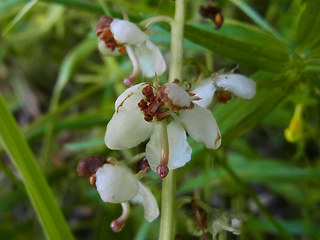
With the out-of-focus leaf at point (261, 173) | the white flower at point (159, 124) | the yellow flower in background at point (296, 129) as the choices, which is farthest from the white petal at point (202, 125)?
the out-of-focus leaf at point (261, 173)

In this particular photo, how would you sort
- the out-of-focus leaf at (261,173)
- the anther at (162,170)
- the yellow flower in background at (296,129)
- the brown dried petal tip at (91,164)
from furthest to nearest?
the out-of-focus leaf at (261,173), the yellow flower in background at (296,129), the brown dried petal tip at (91,164), the anther at (162,170)

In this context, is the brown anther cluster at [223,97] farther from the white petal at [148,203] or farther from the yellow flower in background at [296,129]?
the yellow flower in background at [296,129]

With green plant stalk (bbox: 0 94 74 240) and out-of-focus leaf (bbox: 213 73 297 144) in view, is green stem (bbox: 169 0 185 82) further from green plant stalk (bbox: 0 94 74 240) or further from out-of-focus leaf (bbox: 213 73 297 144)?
green plant stalk (bbox: 0 94 74 240)

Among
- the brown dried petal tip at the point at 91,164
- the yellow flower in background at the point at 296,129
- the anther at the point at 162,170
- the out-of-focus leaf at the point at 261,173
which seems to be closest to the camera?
the anther at the point at 162,170

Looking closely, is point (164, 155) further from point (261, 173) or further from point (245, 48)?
point (261, 173)

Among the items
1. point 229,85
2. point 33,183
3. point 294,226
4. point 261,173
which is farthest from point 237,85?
point 294,226
